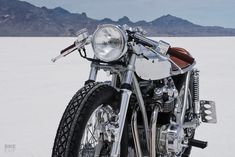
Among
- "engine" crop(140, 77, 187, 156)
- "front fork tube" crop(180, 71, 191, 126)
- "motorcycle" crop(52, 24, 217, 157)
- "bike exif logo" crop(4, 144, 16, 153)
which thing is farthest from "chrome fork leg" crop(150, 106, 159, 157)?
"bike exif logo" crop(4, 144, 16, 153)

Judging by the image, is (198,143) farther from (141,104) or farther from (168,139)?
(141,104)

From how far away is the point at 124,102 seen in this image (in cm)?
302

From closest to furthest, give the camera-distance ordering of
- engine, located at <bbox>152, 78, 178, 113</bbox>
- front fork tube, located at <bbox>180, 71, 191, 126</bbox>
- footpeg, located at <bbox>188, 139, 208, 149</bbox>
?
engine, located at <bbox>152, 78, 178, 113</bbox>
front fork tube, located at <bbox>180, 71, 191, 126</bbox>
footpeg, located at <bbox>188, 139, 208, 149</bbox>

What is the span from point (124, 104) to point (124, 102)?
1 cm

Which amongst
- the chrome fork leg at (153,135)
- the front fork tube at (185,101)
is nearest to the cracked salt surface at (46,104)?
the front fork tube at (185,101)

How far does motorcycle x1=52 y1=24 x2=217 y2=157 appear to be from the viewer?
115 inches

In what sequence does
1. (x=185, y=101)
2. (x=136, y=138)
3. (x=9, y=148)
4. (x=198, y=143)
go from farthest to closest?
(x=9, y=148), (x=198, y=143), (x=185, y=101), (x=136, y=138)

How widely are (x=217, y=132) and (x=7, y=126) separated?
2555 millimetres

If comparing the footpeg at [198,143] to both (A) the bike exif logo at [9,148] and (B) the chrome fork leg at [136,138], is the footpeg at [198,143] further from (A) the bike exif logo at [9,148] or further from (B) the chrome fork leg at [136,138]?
(A) the bike exif logo at [9,148]

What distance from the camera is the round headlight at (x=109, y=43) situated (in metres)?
3.03

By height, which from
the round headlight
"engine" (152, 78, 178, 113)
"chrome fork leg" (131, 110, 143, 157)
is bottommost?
"chrome fork leg" (131, 110, 143, 157)

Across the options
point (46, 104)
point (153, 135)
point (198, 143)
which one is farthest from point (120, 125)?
point (46, 104)

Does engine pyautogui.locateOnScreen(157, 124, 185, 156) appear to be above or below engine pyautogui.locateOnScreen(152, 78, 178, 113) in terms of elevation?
below

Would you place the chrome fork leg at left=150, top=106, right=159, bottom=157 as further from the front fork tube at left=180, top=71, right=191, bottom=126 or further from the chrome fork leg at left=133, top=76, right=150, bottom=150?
the front fork tube at left=180, top=71, right=191, bottom=126
